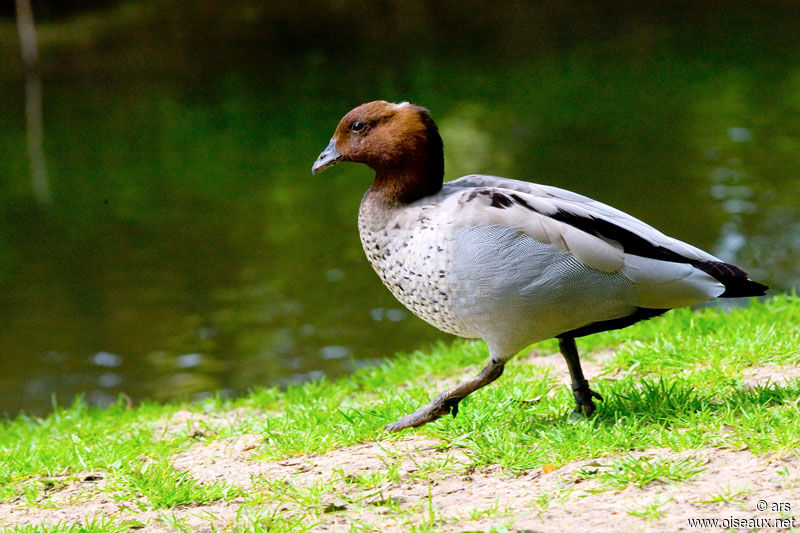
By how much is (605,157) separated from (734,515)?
43.0 feet

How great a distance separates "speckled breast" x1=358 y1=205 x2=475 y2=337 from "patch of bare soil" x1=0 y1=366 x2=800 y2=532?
60 centimetres

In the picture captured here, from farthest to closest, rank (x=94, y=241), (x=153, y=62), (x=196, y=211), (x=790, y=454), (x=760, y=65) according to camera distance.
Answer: (x=153, y=62) < (x=760, y=65) < (x=196, y=211) < (x=94, y=241) < (x=790, y=454)

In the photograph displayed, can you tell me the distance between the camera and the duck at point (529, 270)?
3943mm

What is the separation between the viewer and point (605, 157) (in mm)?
15703

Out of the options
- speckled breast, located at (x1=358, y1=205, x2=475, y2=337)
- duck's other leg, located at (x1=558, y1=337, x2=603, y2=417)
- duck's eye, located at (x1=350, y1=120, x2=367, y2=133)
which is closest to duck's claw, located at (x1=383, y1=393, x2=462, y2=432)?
speckled breast, located at (x1=358, y1=205, x2=475, y2=337)

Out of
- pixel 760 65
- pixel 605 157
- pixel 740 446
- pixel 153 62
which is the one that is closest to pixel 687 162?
pixel 605 157

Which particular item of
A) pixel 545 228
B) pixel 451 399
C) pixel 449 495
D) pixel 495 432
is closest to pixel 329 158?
pixel 545 228

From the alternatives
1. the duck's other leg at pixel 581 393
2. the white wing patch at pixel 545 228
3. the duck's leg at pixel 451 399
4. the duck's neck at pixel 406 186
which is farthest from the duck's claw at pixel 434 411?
the duck's neck at pixel 406 186

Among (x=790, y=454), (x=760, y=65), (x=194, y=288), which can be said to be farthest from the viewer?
(x=760, y=65)

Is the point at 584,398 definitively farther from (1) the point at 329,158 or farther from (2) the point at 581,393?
(1) the point at 329,158

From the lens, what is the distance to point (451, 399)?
4199 mm

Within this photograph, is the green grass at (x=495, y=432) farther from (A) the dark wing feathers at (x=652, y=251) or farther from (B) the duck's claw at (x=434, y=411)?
(A) the dark wing feathers at (x=652, y=251)

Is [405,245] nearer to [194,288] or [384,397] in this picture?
[384,397]

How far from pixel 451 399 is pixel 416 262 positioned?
620 mm
